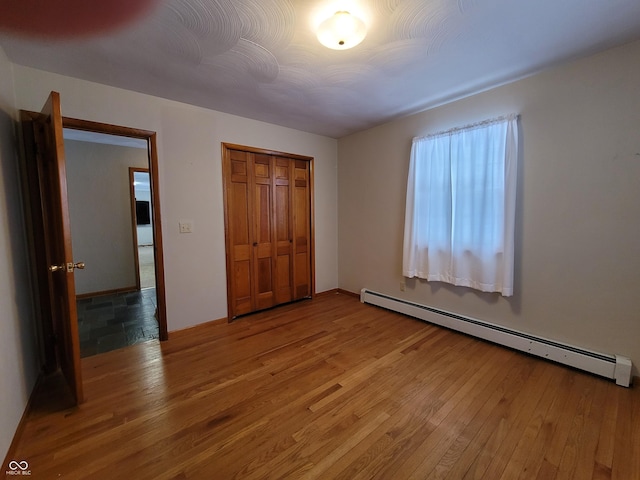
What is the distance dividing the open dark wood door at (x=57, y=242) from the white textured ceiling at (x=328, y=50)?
55 cm

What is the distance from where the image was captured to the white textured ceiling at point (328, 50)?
1464 mm

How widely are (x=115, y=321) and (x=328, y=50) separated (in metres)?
3.64

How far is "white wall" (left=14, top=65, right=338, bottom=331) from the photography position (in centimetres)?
227

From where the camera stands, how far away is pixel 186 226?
275cm

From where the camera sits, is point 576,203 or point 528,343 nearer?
point 576,203

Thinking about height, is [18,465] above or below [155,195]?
below

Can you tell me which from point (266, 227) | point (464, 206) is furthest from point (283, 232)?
point (464, 206)

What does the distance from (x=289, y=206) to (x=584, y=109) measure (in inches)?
117

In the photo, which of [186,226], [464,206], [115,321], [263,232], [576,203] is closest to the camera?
[576,203]

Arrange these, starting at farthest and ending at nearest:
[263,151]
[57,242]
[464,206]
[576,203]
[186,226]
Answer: [263,151] → [186,226] → [464,206] → [576,203] → [57,242]

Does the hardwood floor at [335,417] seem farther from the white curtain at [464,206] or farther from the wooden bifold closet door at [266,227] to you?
the wooden bifold closet door at [266,227]

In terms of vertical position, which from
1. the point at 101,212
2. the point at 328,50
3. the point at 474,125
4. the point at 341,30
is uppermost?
the point at 328,50

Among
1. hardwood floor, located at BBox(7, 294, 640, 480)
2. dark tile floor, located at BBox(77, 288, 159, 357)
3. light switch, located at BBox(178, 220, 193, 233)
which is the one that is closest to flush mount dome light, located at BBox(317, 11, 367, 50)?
light switch, located at BBox(178, 220, 193, 233)

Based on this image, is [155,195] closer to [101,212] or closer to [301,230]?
[301,230]
